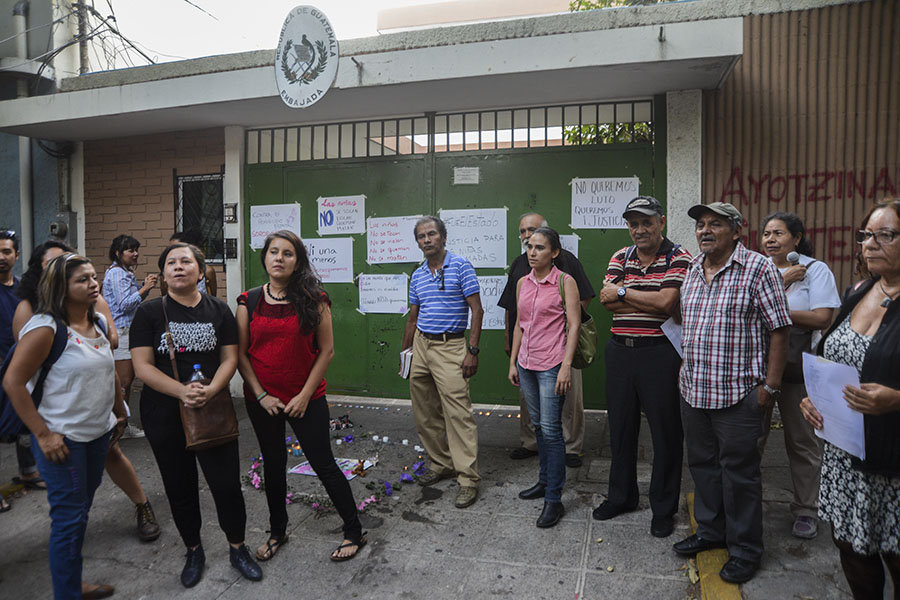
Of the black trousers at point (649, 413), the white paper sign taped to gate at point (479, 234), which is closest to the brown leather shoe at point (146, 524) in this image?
the black trousers at point (649, 413)

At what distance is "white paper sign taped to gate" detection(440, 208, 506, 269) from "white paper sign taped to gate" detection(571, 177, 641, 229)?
0.80 meters

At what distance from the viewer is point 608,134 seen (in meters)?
6.38

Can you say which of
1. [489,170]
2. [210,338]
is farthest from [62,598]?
[489,170]

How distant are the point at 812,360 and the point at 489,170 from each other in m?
4.64

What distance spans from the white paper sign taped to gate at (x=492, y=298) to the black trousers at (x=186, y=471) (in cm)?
379

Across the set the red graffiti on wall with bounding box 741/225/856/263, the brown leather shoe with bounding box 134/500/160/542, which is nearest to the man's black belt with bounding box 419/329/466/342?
the brown leather shoe with bounding box 134/500/160/542

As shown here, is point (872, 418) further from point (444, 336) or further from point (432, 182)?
point (432, 182)

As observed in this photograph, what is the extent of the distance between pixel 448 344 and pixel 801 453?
2.31m


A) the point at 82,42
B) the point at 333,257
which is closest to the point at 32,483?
the point at 333,257

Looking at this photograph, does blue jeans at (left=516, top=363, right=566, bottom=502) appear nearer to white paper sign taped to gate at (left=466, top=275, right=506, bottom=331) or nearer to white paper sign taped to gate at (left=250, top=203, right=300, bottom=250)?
white paper sign taped to gate at (left=466, top=275, right=506, bottom=331)

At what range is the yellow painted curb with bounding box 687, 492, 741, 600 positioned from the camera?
9.67 ft

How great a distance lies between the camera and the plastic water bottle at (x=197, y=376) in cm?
310

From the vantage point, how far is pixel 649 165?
6.10m

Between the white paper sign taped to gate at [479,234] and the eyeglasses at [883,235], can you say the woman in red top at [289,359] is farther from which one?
the white paper sign taped to gate at [479,234]
